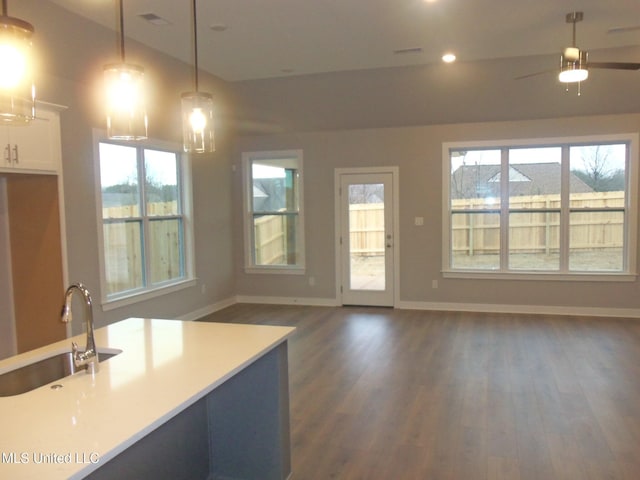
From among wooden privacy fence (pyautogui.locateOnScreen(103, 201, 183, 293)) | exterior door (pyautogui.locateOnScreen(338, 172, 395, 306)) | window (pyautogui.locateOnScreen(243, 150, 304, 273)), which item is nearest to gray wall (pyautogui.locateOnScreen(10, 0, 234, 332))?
wooden privacy fence (pyautogui.locateOnScreen(103, 201, 183, 293))

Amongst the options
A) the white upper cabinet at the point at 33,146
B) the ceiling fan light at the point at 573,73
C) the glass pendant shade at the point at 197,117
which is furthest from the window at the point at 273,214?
the glass pendant shade at the point at 197,117

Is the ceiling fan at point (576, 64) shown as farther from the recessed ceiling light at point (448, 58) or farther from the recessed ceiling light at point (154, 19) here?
the recessed ceiling light at point (154, 19)

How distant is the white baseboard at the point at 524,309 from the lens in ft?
21.3

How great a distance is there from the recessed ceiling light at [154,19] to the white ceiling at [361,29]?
0.05 meters

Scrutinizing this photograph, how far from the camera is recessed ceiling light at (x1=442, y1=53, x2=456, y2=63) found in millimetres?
5242


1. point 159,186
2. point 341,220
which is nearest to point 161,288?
point 159,186

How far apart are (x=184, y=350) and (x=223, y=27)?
3122mm

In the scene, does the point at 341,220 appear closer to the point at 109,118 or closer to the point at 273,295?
the point at 273,295

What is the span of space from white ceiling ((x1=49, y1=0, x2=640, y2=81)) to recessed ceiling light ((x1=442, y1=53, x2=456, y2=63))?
68mm

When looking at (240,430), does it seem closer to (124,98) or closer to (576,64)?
(124,98)

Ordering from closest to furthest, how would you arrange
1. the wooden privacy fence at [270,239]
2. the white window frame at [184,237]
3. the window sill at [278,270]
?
the white window frame at [184,237] → the window sill at [278,270] → the wooden privacy fence at [270,239]

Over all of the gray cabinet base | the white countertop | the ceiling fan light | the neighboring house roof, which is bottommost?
the gray cabinet base

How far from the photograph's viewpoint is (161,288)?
19.5 ft

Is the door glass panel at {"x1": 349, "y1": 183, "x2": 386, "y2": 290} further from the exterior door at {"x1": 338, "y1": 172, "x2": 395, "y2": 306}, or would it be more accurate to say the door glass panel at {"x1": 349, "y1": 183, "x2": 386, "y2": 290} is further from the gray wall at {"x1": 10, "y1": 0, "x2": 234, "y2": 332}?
the gray wall at {"x1": 10, "y1": 0, "x2": 234, "y2": 332}
